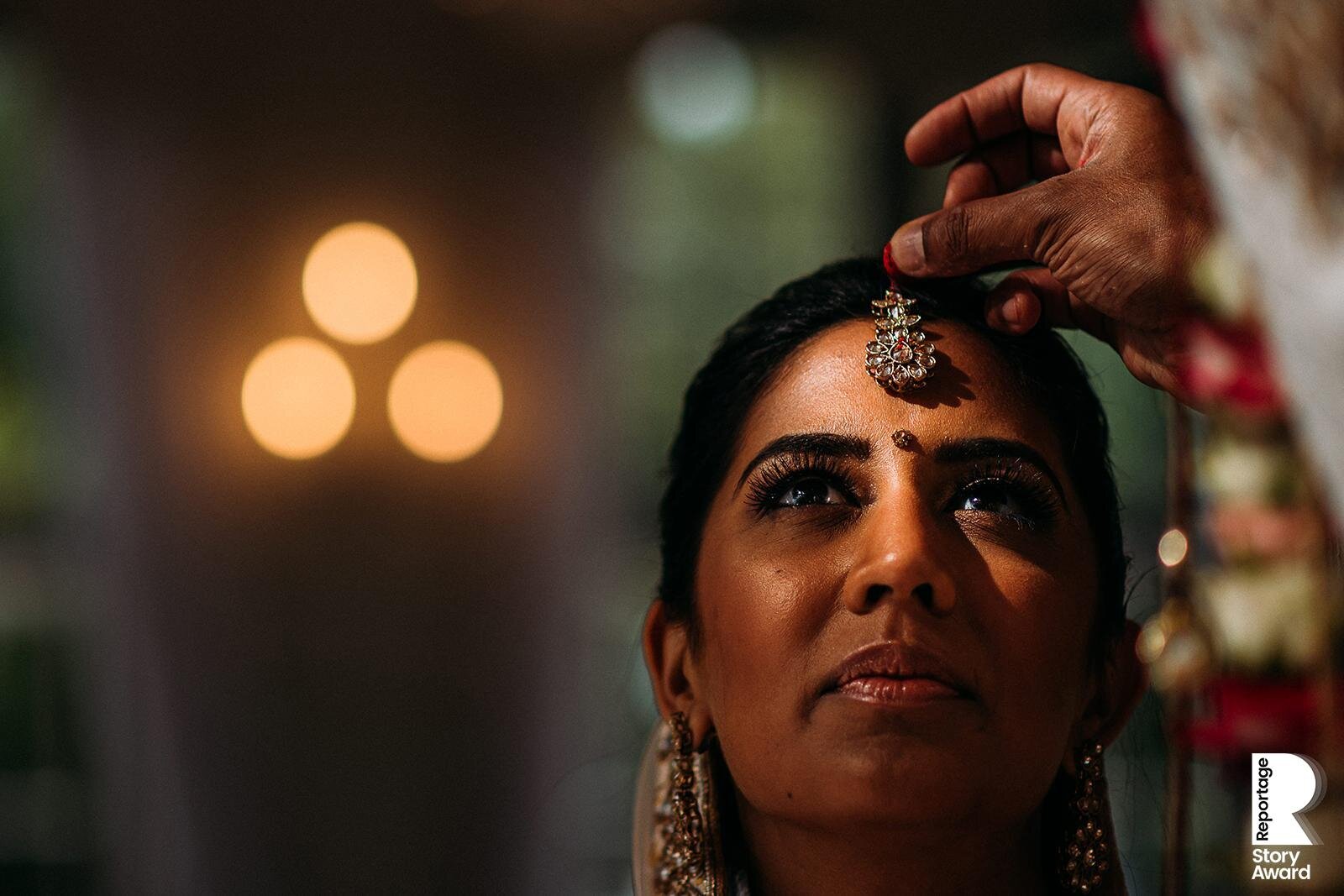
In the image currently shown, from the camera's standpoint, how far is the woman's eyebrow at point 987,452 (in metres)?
1.23

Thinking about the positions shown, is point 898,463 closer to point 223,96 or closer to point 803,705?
point 803,705

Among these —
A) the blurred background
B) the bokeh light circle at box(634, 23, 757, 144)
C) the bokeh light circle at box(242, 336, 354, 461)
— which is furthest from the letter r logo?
the bokeh light circle at box(634, 23, 757, 144)

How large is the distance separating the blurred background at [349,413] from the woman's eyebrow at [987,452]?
2370mm

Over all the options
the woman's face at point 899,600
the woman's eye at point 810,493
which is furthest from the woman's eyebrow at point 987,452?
the woman's eye at point 810,493

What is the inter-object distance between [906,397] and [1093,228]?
9.1 inches

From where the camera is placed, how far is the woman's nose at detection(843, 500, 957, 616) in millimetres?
1151

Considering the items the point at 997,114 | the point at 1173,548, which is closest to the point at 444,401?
the point at 997,114

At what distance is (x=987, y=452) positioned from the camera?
1244 mm

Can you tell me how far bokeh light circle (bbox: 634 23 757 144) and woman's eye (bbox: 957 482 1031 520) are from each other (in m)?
3.02

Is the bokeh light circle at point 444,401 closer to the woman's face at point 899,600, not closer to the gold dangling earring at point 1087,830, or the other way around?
the woman's face at point 899,600

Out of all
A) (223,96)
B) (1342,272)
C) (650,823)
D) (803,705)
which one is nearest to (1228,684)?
(1342,272)

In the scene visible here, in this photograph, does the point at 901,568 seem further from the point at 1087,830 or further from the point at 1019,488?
the point at 1087,830

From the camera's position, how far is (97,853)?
12.2 feet

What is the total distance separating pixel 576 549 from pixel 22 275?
183 centimetres
